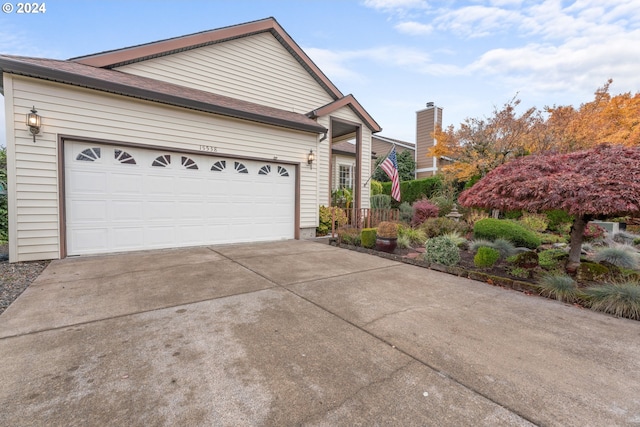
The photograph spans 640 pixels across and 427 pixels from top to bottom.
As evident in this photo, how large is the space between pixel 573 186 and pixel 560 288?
1.39m

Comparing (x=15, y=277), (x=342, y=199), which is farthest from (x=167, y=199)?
(x=342, y=199)

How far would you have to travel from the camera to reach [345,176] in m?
13.9

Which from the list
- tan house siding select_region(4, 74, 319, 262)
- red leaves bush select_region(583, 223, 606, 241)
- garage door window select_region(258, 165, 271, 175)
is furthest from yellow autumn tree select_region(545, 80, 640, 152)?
tan house siding select_region(4, 74, 319, 262)

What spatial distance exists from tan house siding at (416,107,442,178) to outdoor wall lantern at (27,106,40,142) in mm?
18252

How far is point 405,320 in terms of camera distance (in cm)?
290

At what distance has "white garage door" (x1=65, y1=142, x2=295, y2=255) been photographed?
5680mm

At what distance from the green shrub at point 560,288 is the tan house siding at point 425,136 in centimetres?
1556

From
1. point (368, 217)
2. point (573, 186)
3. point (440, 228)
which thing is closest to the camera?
point (573, 186)

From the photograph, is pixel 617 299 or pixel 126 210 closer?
pixel 617 299

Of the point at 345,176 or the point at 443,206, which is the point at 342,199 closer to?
the point at 345,176

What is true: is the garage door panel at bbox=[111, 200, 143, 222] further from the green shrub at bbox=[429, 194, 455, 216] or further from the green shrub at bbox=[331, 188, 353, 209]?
the green shrub at bbox=[429, 194, 455, 216]

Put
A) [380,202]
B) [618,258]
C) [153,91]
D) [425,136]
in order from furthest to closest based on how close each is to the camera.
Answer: [425,136] < [380,202] < [153,91] < [618,258]

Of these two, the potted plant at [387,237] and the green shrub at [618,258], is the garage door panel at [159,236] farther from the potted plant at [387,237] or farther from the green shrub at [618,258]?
the green shrub at [618,258]

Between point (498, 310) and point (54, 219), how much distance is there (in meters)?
7.63
